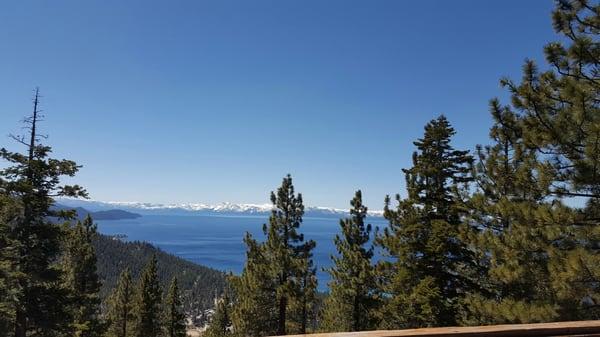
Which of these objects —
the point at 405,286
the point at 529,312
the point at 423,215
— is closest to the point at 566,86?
the point at 529,312

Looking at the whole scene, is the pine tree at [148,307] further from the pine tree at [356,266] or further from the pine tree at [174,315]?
the pine tree at [356,266]

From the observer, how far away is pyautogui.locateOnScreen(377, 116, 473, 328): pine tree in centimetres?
1312

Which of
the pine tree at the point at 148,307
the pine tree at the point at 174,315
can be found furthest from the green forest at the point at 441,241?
the pine tree at the point at 174,315

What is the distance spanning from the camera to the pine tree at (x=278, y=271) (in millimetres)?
19469

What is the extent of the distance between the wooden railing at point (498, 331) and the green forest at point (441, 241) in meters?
4.75

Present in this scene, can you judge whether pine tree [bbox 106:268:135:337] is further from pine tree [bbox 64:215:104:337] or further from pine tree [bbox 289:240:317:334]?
pine tree [bbox 289:240:317:334]

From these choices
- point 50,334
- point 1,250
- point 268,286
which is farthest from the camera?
point 268,286

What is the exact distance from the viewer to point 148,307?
34.3m

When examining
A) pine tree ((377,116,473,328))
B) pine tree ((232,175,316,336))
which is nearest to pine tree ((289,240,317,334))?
pine tree ((232,175,316,336))

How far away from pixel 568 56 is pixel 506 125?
205 cm

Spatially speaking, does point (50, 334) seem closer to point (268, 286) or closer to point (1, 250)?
point (1, 250)

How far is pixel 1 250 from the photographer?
13977 millimetres

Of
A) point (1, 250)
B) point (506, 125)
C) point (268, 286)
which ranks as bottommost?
point (268, 286)

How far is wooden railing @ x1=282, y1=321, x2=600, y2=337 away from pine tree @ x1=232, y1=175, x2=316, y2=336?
1664 cm
